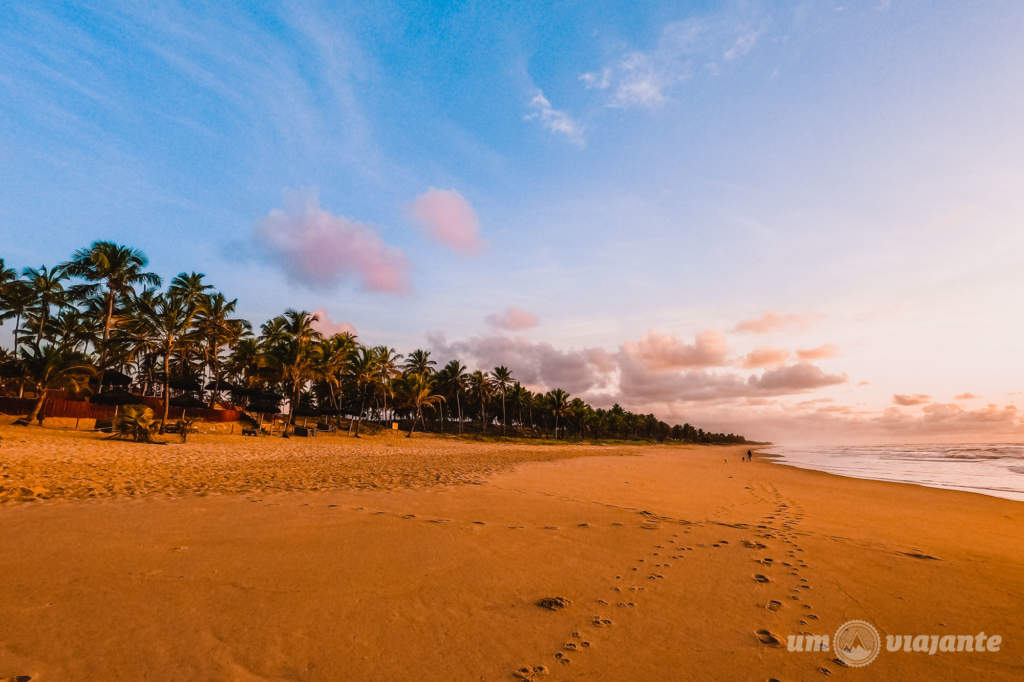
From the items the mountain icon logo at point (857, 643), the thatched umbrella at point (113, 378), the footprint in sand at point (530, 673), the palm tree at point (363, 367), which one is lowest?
the mountain icon logo at point (857, 643)

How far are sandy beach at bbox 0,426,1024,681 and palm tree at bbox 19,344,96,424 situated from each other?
22.0m

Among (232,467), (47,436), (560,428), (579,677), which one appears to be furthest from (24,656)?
(560,428)

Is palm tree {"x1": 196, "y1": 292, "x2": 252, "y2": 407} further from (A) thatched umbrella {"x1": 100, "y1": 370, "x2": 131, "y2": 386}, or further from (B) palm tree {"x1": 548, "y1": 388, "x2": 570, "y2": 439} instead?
(B) palm tree {"x1": 548, "y1": 388, "x2": 570, "y2": 439}

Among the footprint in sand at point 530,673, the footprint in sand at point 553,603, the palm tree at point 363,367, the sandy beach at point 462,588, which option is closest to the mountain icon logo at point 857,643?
the sandy beach at point 462,588

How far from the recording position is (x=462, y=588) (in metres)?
4.16

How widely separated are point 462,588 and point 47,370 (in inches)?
1255

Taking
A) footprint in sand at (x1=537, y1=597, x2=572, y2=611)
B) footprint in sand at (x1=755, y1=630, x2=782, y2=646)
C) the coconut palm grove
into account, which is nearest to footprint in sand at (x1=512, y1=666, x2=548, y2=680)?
footprint in sand at (x1=537, y1=597, x2=572, y2=611)

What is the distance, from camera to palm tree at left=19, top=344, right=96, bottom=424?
79.2 ft

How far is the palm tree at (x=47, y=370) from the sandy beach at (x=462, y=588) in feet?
72.2

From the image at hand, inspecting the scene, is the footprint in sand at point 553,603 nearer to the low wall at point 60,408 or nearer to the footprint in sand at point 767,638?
the footprint in sand at point 767,638

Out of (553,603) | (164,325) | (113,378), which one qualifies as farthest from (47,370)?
(553,603)

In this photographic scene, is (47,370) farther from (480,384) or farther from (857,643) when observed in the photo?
(480,384)

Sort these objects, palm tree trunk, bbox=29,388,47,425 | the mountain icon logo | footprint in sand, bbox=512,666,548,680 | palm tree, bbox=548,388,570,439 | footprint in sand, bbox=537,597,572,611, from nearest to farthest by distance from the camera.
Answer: footprint in sand, bbox=512,666,548,680 < the mountain icon logo < footprint in sand, bbox=537,597,572,611 < palm tree trunk, bbox=29,388,47,425 < palm tree, bbox=548,388,570,439

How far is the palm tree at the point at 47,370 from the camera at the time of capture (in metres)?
24.1
